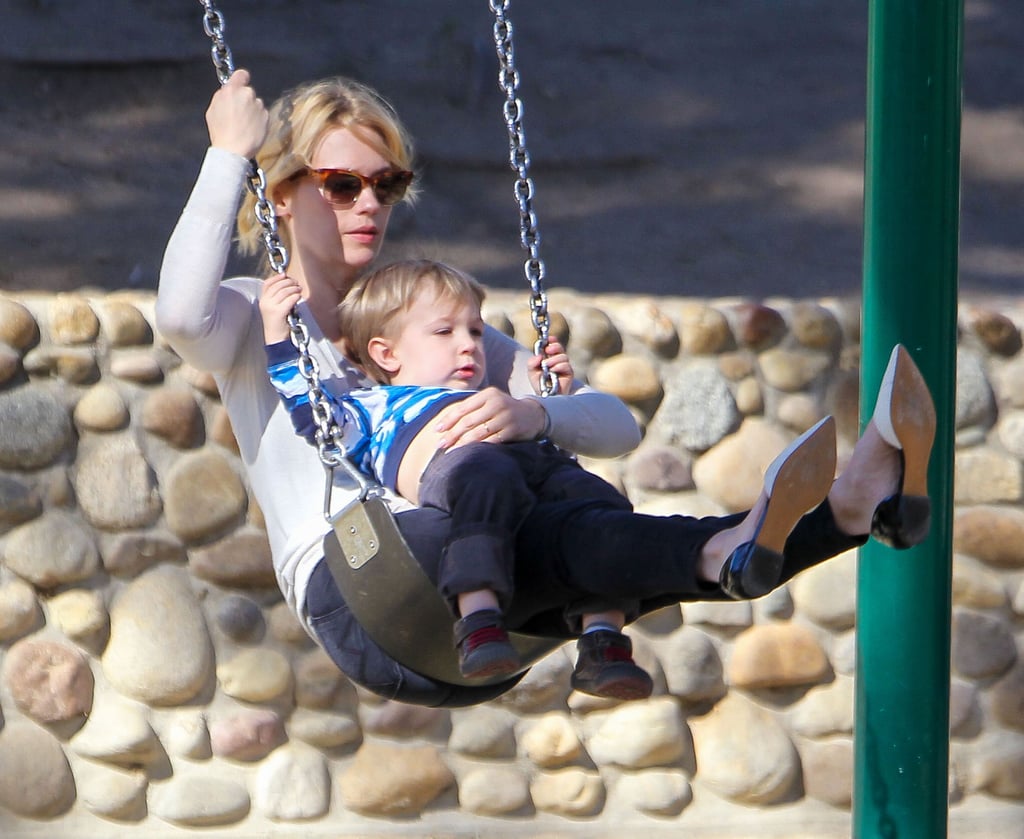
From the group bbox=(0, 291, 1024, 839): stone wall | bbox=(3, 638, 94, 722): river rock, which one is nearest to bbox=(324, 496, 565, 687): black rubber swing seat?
bbox=(0, 291, 1024, 839): stone wall

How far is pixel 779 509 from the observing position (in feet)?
6.40

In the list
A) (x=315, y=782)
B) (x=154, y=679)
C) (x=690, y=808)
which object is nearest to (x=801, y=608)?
(x=690, y=808)

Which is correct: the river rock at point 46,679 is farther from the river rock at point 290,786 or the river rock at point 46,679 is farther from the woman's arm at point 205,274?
the woman's arm at point 205,274

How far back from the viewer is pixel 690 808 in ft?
13.4

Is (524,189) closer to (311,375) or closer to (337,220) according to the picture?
(337,220)

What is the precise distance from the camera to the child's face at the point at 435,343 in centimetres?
248

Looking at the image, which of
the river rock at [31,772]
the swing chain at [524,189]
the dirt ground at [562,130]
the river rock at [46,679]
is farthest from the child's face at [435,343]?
the dirt ground at [562,130]

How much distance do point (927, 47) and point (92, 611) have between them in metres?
2.35

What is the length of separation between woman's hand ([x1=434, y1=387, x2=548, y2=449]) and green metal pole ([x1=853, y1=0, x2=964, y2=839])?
106cm

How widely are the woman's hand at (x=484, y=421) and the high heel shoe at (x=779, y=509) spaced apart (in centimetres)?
45

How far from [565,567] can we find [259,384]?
0.66 m

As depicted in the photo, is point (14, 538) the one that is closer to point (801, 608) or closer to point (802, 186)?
point (801, 608)

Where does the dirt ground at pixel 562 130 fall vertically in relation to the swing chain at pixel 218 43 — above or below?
above

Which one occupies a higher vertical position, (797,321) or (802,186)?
(802,186)
